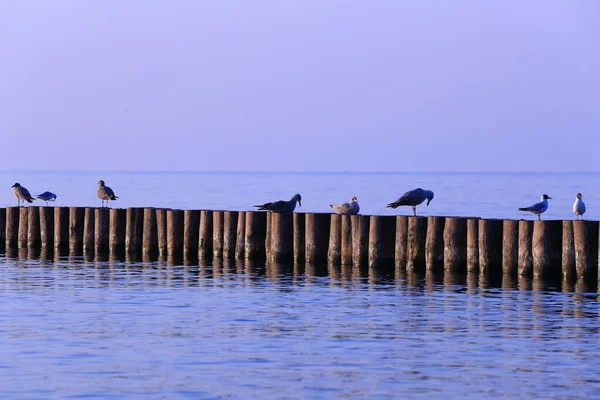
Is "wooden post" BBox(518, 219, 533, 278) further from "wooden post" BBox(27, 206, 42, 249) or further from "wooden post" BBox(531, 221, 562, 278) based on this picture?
"wooden post" BBox(27, 206, 42, 249)

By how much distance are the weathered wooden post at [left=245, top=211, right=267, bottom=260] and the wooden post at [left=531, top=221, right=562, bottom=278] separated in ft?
21.1

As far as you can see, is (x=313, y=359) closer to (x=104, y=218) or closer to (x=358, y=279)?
(x=358, y=279)

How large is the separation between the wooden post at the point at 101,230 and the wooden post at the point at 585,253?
11991 millimetres

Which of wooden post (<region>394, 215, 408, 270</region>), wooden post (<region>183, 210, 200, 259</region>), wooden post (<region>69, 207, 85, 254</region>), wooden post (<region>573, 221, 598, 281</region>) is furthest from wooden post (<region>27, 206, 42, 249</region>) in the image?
wooden post (<region>573, 221, 598, 281</region>)

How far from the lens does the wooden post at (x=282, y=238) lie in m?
26.1

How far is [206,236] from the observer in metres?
27.7

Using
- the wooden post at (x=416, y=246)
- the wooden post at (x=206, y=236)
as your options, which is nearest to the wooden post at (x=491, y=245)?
the wooden post at (x=416, y=246)

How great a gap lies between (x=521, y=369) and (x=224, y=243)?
13844mm

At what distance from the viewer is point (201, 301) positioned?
20.1 metres

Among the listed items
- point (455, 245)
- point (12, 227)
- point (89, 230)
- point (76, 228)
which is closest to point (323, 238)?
point (455, 245)

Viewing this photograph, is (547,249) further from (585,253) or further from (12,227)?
(12,227)

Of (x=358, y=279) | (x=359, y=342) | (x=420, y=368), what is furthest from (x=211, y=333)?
(x=358, y=279)

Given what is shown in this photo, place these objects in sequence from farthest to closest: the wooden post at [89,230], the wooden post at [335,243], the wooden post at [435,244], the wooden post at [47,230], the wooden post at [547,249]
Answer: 1. the wooden post at [47,230]
2. the wooden post at [89,230]
3. the wooden post at [335,243]
4. the wooden post at [435,244]
5. the wooden post at [547,249]

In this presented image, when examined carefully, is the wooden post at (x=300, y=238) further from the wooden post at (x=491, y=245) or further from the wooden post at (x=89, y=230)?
the wooden post at (x=89, y=230)
